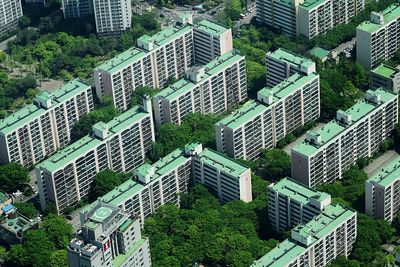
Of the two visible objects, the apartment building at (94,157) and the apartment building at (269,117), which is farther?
the apartment building at (269,117)

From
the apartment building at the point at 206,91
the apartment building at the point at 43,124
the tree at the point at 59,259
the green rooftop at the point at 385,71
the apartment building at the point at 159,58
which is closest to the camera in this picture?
the tree at the point at 59,259

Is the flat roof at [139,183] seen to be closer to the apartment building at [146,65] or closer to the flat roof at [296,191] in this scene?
the flat roof at [296,191]

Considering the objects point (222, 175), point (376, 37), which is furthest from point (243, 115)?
point (376, 37)

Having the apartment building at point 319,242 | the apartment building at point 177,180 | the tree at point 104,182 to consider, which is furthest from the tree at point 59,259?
the apartment building at point 319,242

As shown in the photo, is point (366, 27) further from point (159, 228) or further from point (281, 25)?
point (159, 228)

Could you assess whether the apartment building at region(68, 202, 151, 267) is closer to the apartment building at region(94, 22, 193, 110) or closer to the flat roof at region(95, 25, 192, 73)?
the apartment building at region(94, 22, 193, 110)

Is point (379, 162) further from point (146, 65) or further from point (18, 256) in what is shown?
point (18, 256)

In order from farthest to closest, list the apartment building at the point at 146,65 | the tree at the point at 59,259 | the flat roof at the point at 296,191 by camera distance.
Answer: the apartment building at the point at 146,65 < the flat roof at the point at 296,191 < the tree at the point at 59,259

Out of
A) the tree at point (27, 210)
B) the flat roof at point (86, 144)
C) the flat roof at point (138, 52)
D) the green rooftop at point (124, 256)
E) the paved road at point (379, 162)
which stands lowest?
the paved road at point (379, 162)
